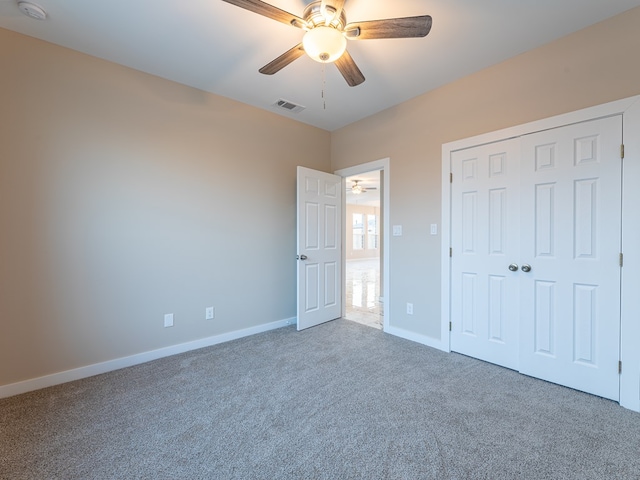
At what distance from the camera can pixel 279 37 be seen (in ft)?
7.23

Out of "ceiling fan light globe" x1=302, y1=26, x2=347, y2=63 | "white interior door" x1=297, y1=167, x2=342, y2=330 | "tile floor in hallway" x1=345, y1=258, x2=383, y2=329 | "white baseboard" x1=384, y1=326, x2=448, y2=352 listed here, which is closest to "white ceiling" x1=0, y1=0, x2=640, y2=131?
"ceiling fan light globe" x1=302, y1=26, x2=347, y2=63

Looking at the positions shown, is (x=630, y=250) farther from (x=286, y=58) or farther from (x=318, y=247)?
(x=318, y=247)

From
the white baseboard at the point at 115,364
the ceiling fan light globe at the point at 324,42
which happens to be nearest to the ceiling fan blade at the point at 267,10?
the ceiling fan light globe at the point at 324,42

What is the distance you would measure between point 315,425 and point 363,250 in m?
11.4

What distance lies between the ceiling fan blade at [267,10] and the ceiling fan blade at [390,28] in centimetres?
31

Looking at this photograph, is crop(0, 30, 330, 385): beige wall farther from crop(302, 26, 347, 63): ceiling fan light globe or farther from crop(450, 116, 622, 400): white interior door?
crop(450, 116, 622, 400): white interior door

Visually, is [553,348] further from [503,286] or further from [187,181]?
[187,181]

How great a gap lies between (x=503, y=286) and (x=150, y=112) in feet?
12.2

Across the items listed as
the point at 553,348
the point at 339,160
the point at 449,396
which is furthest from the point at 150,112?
the point at 553,348

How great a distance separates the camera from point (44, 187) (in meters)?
2.24

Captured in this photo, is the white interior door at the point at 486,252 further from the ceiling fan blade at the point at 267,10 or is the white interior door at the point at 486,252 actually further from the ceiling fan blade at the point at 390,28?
the ceiling fan blade at the point at 267,10

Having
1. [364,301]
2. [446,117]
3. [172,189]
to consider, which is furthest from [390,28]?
[364,301]

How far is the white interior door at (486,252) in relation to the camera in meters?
2.52

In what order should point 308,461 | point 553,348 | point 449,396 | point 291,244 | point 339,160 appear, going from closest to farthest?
point 308,461, point 449,396, point 553,348, point 291,244, point 339,160
